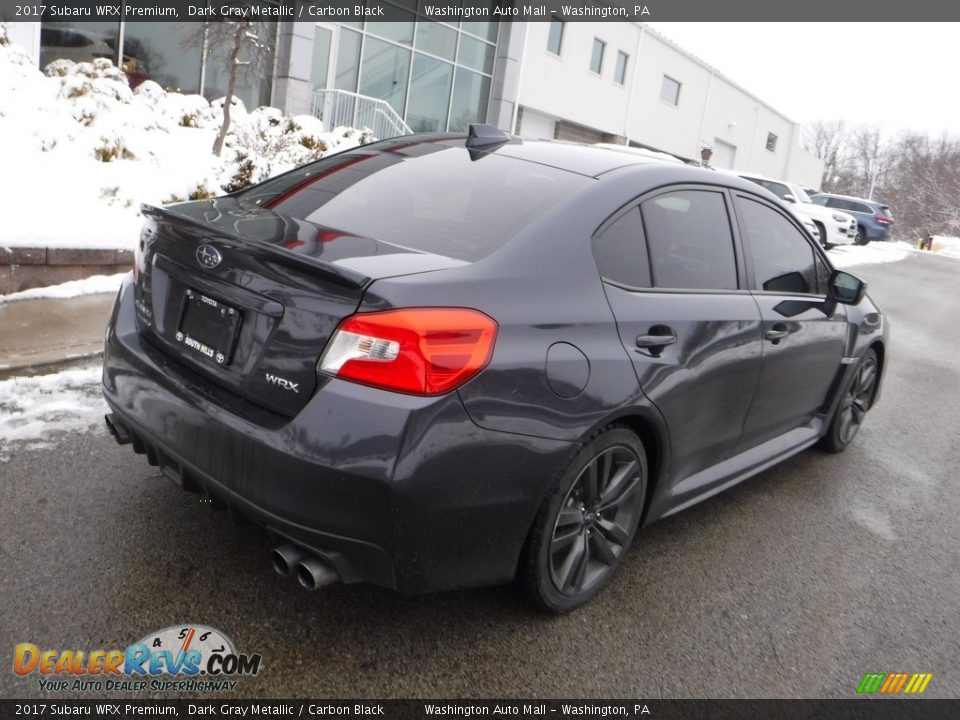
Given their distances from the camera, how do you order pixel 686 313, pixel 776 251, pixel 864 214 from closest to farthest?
pixel 686 313 → pixel 776 251 → pixel 864 214

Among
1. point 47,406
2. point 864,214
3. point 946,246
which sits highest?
point 864,214

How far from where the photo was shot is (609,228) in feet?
9.76

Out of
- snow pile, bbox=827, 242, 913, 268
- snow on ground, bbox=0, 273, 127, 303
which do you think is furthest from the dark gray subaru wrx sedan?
snow pile, bbox=827, 242, 913, 268

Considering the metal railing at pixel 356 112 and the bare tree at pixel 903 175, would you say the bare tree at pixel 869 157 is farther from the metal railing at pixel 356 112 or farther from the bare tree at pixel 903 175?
the metal railing at pixel 356 112

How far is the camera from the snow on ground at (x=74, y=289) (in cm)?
598

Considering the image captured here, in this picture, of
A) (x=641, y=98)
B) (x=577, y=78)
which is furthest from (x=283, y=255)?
(x=641, y=98)

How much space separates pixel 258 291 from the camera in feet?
8.19

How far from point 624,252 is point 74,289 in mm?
4852

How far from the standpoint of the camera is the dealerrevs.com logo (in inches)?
93.4

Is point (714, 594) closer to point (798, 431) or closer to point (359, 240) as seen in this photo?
point (798, 431)

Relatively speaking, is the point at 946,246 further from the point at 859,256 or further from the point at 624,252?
the point at 624,252

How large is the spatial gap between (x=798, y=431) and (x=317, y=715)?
10.2 ft

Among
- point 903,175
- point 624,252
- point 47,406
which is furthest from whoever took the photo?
point 903,175

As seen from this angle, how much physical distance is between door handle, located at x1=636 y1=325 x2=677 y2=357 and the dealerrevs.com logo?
1.63 metres
